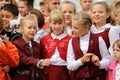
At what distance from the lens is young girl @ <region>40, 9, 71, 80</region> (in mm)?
5367

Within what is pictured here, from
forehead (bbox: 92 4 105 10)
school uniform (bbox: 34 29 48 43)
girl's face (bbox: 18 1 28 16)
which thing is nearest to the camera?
forehead (bbox: 92 4 105 10)

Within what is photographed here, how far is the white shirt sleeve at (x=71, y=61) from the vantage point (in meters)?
5.09

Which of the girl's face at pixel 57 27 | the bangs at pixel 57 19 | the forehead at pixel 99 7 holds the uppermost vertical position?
the forehead at pixel 99 7

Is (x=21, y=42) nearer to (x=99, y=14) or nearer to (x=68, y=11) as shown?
(x=68, y=11)

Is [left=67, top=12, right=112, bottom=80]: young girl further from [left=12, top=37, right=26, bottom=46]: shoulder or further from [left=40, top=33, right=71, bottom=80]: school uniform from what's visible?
[left=12, top=37, right=26, bottom=46]: shoulder

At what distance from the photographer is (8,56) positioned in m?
4.97

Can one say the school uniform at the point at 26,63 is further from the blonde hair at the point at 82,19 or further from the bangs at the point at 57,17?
the blonde hair at the point at 82,19

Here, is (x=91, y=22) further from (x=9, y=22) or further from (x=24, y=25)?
(x=9, y=22)

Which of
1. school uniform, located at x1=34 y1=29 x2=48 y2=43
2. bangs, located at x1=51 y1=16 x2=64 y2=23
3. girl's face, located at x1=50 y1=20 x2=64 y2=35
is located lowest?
school uniform, located at x1=34 y1=29 x2=48 y2=43

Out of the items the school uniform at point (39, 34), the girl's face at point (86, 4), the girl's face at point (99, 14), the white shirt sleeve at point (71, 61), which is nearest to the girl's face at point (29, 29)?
the school uniform at point (39, 34)

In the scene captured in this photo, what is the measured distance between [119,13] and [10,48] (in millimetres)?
1358

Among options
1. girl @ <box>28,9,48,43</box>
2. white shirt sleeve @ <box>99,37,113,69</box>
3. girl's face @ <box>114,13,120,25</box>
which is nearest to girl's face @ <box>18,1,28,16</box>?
girl @ <box>28,9,48,43</box>

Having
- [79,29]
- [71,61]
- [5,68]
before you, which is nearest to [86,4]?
[79,29]

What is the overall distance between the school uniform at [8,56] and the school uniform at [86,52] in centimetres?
59
